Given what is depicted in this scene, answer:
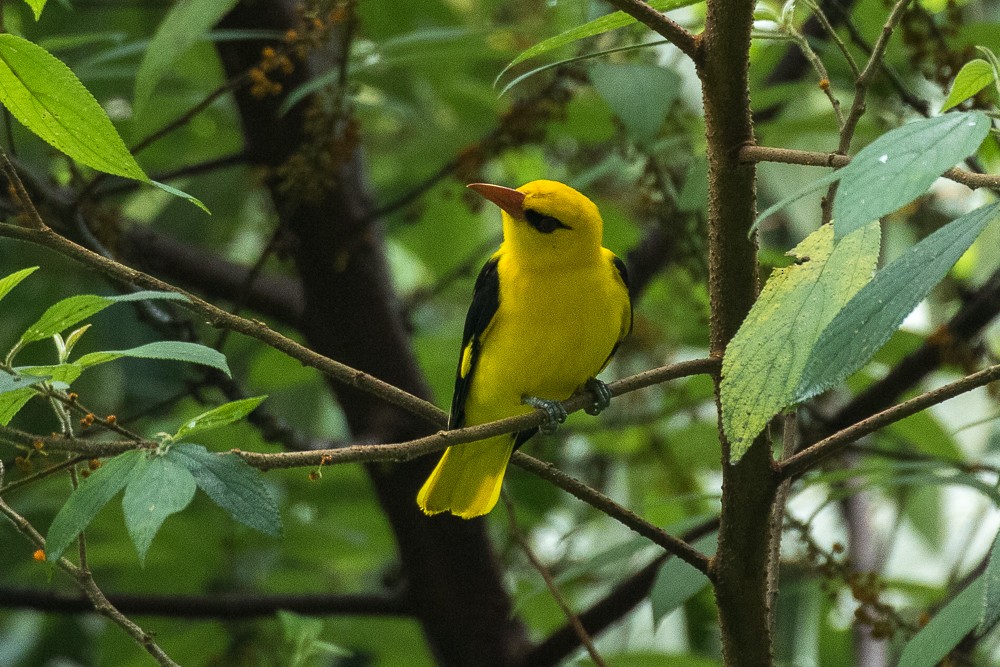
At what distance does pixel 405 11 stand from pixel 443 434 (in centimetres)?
241

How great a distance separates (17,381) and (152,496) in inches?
7.3

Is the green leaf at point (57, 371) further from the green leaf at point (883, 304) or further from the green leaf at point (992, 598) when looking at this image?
the green leaf at point (992, 598)

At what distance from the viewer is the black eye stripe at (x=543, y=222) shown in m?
2.73

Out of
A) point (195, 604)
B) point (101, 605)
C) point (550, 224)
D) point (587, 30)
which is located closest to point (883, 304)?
point (587, 30)

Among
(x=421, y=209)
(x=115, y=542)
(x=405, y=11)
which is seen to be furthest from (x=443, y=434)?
(x=405, y=11)

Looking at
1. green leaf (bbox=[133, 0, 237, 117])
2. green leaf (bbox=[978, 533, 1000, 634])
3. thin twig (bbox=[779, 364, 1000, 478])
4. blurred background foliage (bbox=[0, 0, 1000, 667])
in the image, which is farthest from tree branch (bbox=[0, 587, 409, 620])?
green leaf (bbox=[978, 533, 1000, 634])

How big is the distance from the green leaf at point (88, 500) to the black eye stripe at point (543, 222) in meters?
1.56

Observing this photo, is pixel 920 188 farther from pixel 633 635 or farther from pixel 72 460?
pixel 633 635

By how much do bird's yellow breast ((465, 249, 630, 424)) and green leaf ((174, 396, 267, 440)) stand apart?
4.21 feet

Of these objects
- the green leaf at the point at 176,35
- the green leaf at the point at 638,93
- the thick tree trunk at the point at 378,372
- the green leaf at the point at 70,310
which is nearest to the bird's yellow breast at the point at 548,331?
the thick tree trunk at the point at 378,372

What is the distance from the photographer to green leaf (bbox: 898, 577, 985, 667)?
1.36 metres

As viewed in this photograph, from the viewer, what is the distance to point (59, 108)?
1187 millimetres

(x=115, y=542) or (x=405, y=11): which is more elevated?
(x=405, y=11)

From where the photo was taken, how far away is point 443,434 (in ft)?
4.68
